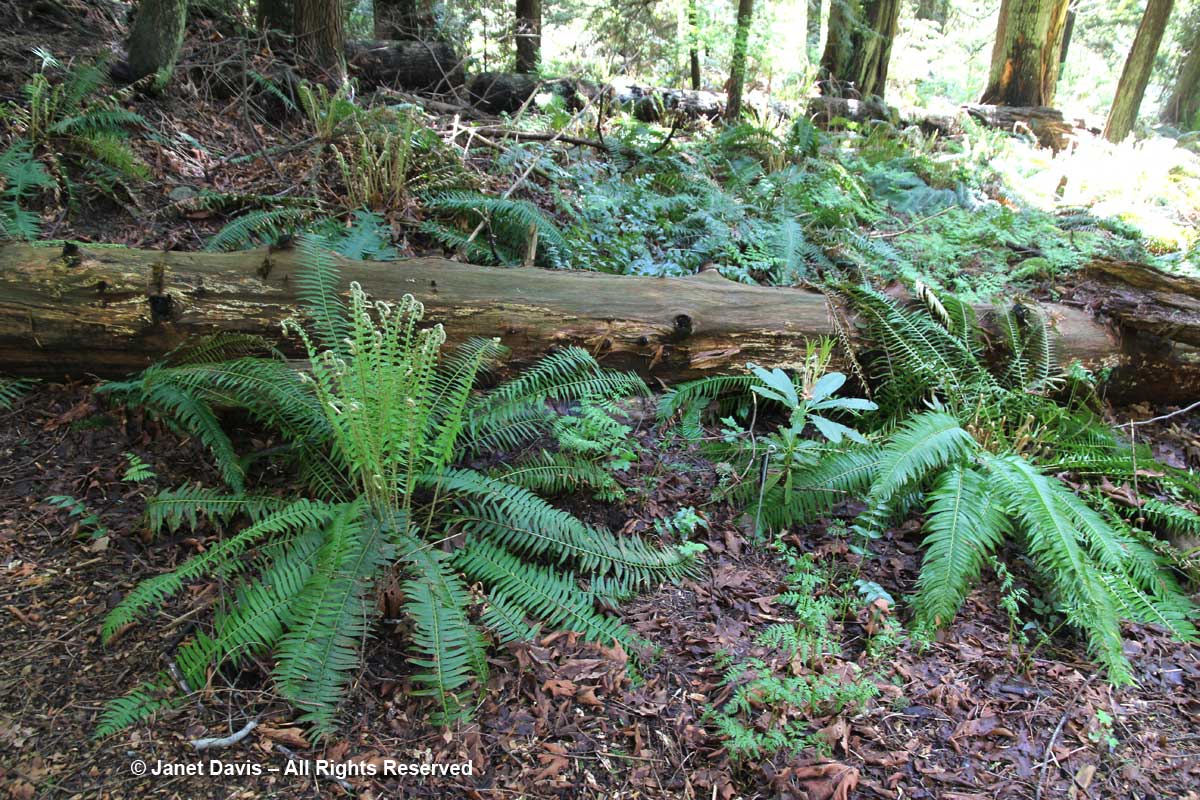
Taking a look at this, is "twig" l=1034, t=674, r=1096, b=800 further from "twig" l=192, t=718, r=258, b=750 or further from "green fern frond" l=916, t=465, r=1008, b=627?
"twig" l=192, t=718, r=258, b=750

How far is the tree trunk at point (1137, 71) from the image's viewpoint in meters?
11.8

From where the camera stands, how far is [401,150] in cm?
447

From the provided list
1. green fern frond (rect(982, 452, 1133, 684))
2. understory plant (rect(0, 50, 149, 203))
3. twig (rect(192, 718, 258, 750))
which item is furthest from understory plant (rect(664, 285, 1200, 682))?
understory plant (rect(0, 50, 149, 203))

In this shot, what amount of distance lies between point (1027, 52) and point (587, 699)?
1253cm

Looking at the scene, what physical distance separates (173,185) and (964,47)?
20.9 m

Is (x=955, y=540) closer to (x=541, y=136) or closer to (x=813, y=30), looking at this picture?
(x=541, y=136)

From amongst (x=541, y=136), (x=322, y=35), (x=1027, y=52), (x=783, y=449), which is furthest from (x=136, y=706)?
(x=1027, y=52)

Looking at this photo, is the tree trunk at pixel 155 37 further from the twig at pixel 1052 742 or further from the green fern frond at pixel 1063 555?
the twig at pixel 1052 742

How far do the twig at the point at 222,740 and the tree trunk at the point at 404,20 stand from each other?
24.0 feet

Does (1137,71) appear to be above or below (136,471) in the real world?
above

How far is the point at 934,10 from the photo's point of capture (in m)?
18.4

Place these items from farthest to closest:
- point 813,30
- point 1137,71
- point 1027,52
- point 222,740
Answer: point 813,30
point 1137,71
point 1027,52
point 222,740

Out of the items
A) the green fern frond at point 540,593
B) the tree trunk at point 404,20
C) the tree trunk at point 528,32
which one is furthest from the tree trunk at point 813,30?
the green fern frond at point 540,593

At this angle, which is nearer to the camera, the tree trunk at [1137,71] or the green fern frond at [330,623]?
the green fern frond at [330,623]
